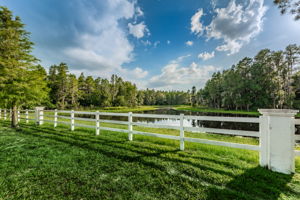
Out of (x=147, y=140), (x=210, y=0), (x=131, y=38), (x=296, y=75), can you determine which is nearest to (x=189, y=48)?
(x=210, y=0)

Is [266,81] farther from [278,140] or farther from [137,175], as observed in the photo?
[137,175]

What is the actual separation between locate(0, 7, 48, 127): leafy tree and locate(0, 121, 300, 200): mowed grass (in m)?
5.26

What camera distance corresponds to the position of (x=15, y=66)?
823 centimetres

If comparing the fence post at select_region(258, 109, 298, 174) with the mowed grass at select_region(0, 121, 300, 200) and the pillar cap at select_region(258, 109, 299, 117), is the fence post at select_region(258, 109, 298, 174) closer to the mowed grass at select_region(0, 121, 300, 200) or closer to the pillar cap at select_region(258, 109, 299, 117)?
the pillar cap at select_region(258, 109, 299, 117)

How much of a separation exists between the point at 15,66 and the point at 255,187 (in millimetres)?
12034

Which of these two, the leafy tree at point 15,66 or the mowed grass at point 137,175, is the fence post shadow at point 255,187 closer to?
the mowed grass at point 137,175

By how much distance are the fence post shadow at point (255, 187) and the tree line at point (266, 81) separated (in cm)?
3804

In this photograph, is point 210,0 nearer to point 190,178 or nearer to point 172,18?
point 172,18

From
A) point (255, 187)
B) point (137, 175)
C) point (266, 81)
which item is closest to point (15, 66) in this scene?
point (137, 175)

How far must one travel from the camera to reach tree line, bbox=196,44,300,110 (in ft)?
102

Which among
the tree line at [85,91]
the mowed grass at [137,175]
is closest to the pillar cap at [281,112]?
the mowed grass at [137,175]

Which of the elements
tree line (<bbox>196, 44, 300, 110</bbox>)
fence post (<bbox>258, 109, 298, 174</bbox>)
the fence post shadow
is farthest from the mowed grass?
tree line (<bbox>196, 44, 300, 110</bbox>)

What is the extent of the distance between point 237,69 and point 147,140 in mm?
44268

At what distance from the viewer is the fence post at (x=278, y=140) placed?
9.62 ft
